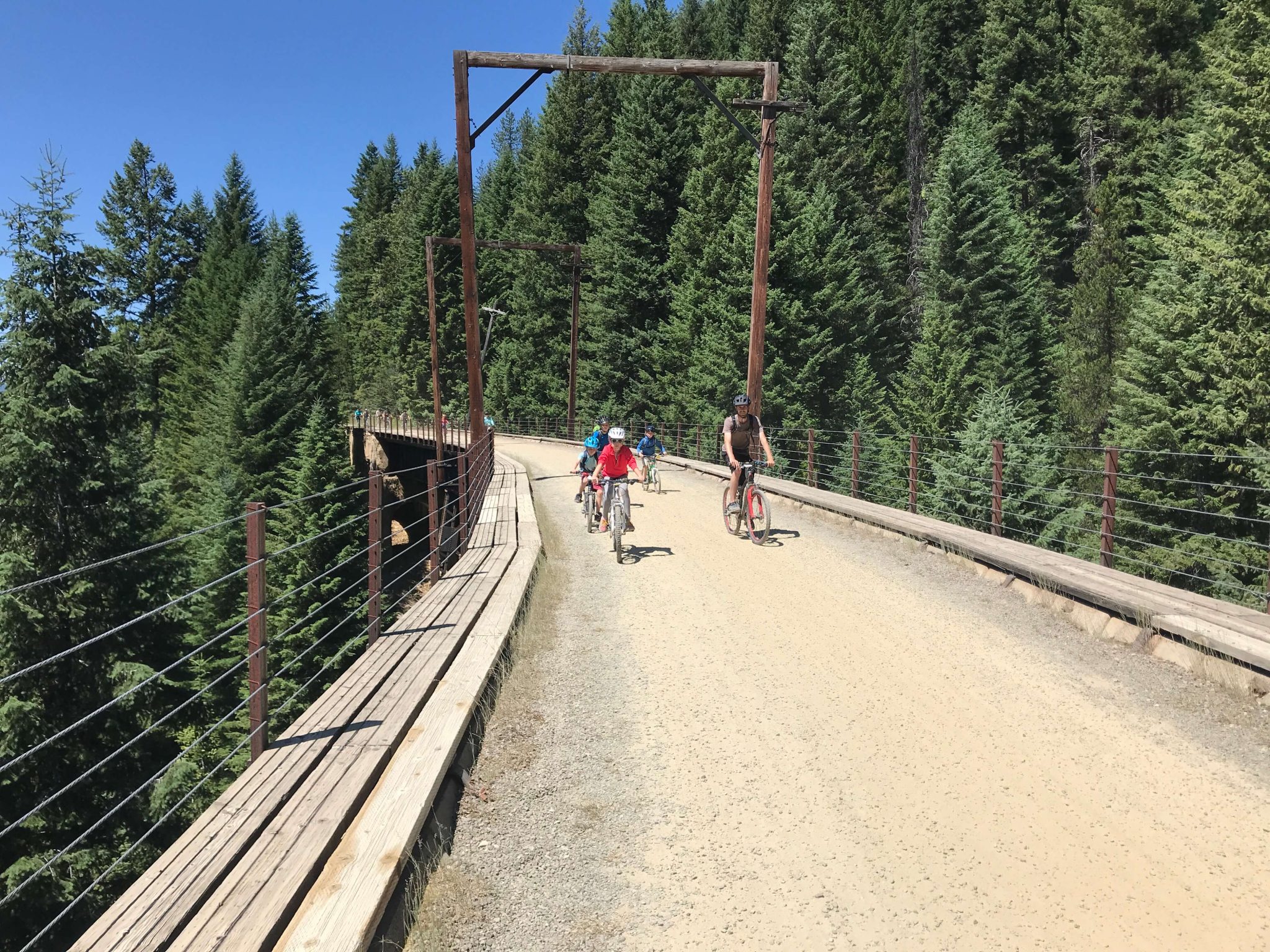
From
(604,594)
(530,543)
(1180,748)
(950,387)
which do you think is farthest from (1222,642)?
(950,387)

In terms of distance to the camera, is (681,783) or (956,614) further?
(956,614)

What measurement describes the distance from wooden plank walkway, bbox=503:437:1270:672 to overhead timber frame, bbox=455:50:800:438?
17.6 ft

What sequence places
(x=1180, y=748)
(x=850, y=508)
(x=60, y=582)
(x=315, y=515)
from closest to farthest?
(x=1180, y=748), (x=850, y=508), (x=60, y=582), (x=315, y=515)

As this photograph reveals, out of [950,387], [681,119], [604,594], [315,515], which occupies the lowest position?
[315,515]

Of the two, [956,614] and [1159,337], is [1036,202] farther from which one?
[956,614]

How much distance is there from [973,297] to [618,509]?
30.1 m

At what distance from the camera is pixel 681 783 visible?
15.7 ft

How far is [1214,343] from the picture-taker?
69.9ft

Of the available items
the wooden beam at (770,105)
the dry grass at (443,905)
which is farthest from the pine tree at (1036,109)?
the dry grass at (443,905)

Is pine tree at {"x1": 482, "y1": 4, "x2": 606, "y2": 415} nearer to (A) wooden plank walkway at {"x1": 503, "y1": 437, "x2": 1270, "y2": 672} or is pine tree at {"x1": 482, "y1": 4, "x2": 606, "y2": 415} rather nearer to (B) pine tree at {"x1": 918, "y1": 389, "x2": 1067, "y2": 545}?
(B) pine tree at {"x1": 918, "y1": 389, "x2": 1067, "y2": 545}

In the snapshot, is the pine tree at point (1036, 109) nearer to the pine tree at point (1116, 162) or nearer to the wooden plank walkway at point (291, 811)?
the pine tree at point (1116, 162)

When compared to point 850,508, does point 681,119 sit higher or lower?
higher

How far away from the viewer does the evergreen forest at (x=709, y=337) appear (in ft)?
61.2

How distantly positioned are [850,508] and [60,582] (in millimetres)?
17496
